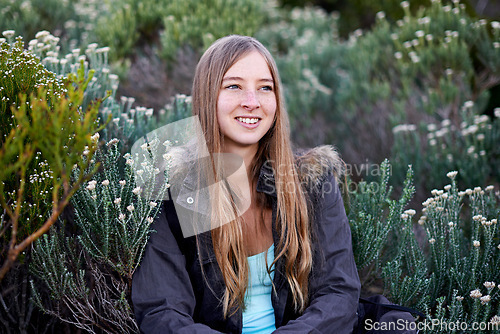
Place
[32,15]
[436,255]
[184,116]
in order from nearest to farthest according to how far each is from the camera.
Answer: [436,255], [184,116], [32,15]

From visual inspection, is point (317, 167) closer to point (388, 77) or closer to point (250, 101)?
point (250, 101)

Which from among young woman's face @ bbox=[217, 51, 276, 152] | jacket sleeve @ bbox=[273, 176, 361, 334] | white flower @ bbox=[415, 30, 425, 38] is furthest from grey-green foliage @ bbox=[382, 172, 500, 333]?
white flower @ bbox=[415, 30, 425, 38]

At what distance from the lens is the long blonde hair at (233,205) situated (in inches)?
85.7

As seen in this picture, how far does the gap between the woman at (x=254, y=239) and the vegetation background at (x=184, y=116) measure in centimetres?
20

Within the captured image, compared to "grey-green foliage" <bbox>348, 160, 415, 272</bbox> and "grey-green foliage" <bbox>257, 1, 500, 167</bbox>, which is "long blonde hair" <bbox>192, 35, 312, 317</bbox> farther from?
"grey-green foliage" <bbox>257, 1, 500, 167</bbox>

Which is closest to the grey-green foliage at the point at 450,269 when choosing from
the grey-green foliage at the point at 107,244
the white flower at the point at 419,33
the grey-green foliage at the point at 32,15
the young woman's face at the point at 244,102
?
the young woman's face at the point at 244,102

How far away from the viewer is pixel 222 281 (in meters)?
2.17

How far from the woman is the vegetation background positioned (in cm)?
20

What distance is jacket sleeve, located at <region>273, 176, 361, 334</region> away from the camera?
2.06m

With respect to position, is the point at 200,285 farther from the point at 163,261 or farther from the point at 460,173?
the point at 460,173

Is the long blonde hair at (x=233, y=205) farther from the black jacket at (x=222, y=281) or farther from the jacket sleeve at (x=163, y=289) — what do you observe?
the jacket sleeve at (x=163, y=289)

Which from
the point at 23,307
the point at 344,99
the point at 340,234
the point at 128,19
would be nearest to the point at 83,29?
the point at 128,19

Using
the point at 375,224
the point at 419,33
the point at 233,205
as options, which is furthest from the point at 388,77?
the point at 233,205

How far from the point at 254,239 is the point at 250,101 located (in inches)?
25.7
